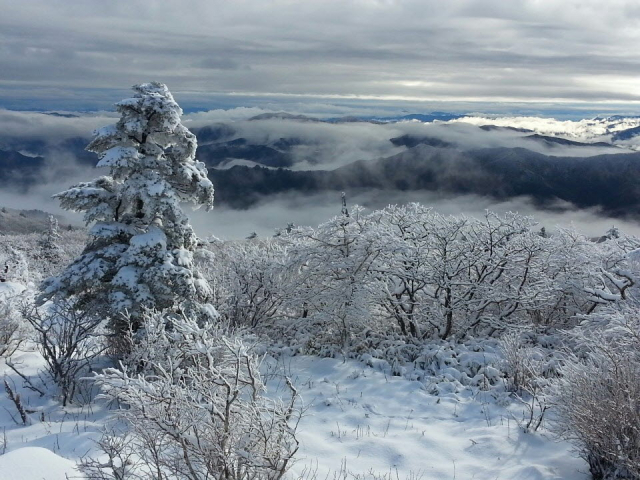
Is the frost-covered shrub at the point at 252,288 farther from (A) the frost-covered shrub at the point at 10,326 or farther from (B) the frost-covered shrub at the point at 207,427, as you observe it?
(B) the frost-covered shrub at the point at 207,427

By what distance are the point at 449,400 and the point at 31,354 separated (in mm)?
8462

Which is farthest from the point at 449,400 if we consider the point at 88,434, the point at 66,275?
the point at 66,275

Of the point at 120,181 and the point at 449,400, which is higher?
the point at 120,181

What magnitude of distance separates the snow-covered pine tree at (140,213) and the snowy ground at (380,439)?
2097 millimetres

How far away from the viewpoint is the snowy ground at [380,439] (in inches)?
222

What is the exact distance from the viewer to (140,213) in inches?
402

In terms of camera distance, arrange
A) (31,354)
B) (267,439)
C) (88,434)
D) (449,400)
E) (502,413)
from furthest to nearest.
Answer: (31,354), (449,400), (502,413), (88,434), (267,439)

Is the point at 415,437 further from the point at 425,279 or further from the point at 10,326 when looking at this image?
the point at 10,326

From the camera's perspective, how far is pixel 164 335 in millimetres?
7105

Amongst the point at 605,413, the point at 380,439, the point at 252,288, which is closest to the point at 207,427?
the point at 380,439

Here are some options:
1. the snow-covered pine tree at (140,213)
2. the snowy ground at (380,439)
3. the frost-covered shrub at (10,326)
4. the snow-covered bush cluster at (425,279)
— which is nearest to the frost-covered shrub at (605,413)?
the snowy ground at (380,439)

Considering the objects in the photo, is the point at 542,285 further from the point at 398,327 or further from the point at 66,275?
the point at 66,275

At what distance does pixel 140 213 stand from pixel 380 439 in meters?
6.71

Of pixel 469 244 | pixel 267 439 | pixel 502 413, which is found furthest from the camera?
pixel 469 244
